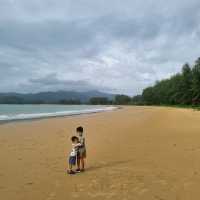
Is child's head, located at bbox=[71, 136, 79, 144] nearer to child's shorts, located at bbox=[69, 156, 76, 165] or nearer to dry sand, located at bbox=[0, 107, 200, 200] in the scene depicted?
child's shorts, located at bbox=[69, 156, 76, 165]

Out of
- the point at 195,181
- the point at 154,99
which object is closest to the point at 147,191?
the point at 195,181

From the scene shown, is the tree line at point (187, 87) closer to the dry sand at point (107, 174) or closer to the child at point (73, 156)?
the dry sand at point (107, 174)

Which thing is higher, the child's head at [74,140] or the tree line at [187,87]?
the tree line at [187,87]

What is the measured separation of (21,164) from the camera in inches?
241

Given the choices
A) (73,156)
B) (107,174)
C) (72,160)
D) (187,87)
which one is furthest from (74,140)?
(187,87)

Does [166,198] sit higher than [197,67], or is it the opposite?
[197,67]

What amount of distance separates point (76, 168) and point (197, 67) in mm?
57993

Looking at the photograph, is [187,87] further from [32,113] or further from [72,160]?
[72,160]

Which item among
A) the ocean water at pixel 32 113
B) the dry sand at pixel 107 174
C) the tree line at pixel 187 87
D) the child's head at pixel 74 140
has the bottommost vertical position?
the dry sand at pixel 107 174

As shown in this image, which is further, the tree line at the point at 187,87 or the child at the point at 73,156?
the tree line at the point at 187,87

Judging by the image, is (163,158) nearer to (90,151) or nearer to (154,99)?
(90,151)

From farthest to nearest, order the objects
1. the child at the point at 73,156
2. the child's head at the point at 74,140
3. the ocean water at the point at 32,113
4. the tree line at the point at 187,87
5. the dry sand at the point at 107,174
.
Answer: the tree line at the point at 187,87, the ocean water at the point at 32,113, the child's head at the point at 74,140, the child at the point at 73,156, the dry sand at the point at 107,174

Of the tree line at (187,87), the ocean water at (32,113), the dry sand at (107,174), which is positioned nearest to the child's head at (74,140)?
the dry sand at (107,174)

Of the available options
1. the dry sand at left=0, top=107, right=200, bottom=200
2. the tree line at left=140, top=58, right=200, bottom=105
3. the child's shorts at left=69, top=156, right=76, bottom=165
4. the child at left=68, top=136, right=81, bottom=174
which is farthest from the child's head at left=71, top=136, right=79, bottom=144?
the tree line at left=140, top=58, right=200, bottom=105
